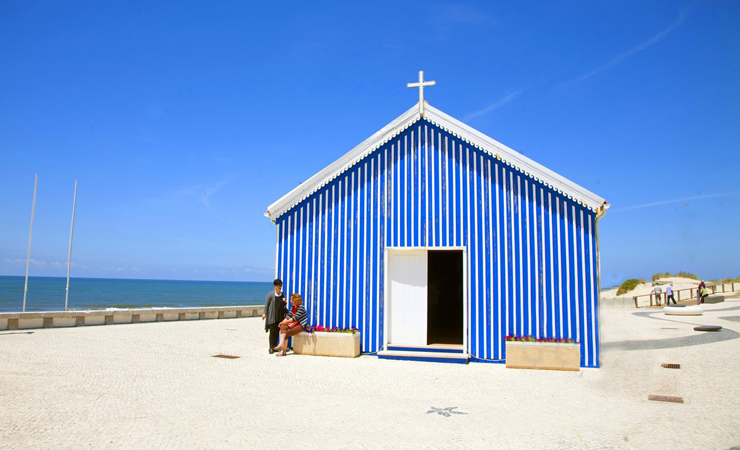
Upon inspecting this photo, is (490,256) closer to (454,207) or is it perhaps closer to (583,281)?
(454,207)

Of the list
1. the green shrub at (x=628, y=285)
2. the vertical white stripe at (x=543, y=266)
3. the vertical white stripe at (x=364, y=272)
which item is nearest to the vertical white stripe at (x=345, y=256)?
the vertical white stripe at (x=364, y=272)

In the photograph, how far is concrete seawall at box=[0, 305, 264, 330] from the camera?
16.4 metres

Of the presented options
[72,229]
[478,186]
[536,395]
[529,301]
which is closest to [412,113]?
[478,186]

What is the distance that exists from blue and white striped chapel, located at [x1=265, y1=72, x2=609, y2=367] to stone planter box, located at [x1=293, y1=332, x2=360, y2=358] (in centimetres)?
48

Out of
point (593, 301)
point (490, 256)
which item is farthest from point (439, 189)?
point (593, 301)

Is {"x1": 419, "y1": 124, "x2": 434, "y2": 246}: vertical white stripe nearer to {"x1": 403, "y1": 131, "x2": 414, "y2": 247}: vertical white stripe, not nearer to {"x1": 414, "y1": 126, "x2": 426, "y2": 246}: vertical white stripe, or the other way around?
{"x1": 414, "y1": 126, "x2": 426, "y2": 246}: vertical white stripe

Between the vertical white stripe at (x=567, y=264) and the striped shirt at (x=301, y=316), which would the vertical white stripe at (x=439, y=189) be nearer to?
the vertical white stripe at (x=567, y=264)

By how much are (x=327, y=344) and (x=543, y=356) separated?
4.81 metres

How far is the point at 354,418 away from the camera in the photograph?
672 cm

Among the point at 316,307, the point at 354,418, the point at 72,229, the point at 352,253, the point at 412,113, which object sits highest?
the point at 412,113

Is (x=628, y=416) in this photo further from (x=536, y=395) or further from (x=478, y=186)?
(x=478, y=186)

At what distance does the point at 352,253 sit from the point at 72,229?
1491 centimetres

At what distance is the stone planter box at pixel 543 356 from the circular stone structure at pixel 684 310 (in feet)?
57.4

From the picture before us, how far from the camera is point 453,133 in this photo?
12008 millimetres
